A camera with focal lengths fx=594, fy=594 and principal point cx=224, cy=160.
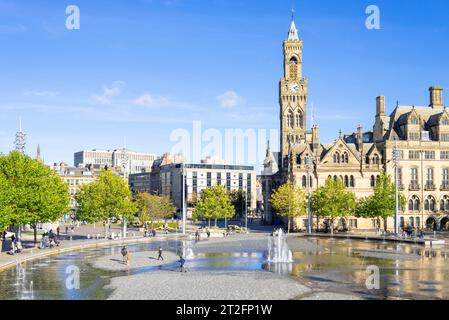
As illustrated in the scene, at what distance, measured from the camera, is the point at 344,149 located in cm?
11381

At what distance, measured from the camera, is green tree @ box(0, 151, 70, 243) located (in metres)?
63.4

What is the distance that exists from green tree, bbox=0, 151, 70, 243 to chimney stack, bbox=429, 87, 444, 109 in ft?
263

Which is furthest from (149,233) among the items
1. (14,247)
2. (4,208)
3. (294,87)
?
(294,87)

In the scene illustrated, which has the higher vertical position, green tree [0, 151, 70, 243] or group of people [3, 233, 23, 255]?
green tree [0, 151, 70, 243]

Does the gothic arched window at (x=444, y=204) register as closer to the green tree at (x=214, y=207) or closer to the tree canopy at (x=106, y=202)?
the green tree at (x=214, y=207)

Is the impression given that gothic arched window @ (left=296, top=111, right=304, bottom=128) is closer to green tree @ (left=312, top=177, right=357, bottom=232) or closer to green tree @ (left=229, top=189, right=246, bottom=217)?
green tree @ (left=229, top=189, right=246, bottom=217)

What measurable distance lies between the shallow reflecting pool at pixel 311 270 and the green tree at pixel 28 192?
7.02m

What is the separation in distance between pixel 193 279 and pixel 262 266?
1064cm

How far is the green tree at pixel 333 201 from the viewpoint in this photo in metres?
98.9

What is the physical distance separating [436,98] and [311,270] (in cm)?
8763

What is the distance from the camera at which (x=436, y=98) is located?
406 feet

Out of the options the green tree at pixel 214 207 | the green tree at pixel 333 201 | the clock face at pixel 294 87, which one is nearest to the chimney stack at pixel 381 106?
the clock face at pixel 294 87

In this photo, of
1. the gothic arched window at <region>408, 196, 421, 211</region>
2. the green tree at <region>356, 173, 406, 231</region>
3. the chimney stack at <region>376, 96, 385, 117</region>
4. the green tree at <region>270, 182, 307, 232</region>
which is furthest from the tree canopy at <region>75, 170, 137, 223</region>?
the chimney stack at <region>376, 96, 385, 117</region>

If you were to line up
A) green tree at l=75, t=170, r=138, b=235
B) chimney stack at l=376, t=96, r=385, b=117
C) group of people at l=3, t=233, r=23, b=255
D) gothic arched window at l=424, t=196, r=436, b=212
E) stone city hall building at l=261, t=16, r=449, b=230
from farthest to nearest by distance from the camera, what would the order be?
chimney stack at l=376, t=96, r=385, b=117, gothic arched window at l=424, t=196, r=436, b=212, stone city hall building at l=261, t=16, r=449, b=230, green tree at l=75, t=170, r=138, b=235, group of people at l=3, t=233, r=23, b=255
